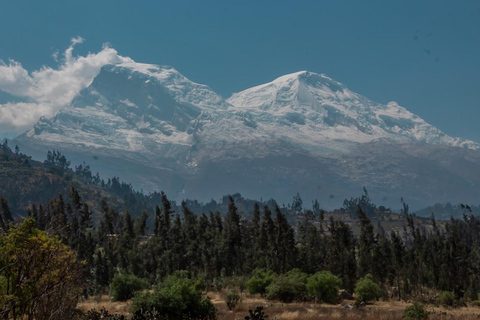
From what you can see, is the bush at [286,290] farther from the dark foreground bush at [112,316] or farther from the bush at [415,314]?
the dark foreground bush at [112,316]

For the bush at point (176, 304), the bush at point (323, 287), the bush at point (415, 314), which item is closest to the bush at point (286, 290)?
the bush at point (323, 287)

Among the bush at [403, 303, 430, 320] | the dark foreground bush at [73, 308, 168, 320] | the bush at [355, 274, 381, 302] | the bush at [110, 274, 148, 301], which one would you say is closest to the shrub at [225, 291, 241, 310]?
the dark foreground bush at [73, 308, 168, 320]

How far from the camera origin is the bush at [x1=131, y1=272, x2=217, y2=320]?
135 feet

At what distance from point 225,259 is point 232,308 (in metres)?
57.3

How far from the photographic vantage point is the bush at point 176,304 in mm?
41094

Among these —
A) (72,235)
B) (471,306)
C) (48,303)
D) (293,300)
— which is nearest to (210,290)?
(293,300)

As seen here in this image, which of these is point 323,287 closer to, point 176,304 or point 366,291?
point 366,291

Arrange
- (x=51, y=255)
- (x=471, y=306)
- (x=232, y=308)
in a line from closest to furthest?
(x=51, y=255) → (x=232, y=308) → (x=471, y=306)

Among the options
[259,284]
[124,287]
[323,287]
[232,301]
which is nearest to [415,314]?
[232,301]

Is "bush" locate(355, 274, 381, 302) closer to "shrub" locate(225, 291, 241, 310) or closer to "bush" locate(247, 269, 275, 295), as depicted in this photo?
"bush" locate(247, 269, 275, 295)

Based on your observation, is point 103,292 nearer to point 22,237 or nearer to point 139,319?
point 139,319

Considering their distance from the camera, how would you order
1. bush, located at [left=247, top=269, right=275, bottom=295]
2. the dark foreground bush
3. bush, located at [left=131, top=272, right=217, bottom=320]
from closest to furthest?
the dark foreground bush < bush, located at [left=131, top=272, right=217, bottom=320] < bush, located at [left=247, top=269, right=275, bottom=295]

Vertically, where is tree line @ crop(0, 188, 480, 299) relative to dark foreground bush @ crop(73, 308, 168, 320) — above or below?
above

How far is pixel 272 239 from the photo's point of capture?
Answer: 355 ft
